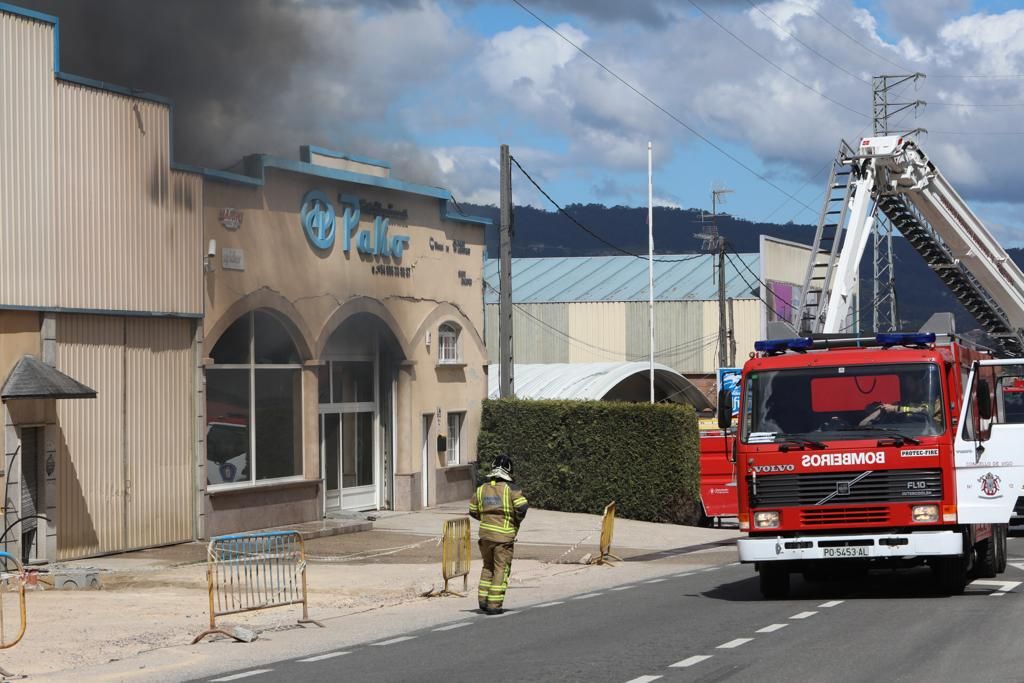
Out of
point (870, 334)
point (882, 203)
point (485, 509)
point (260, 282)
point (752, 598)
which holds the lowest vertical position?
point (752, 598)

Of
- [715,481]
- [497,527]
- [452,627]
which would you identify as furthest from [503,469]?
[715,481]

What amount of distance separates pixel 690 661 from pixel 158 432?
13.4m

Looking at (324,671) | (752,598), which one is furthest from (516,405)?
(324,671)

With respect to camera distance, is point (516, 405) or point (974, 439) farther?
point (516, 405)

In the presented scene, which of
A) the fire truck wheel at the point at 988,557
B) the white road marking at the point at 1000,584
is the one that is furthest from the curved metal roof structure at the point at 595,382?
the white road marking at the point at 1000,584

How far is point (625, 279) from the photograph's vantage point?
212 ft

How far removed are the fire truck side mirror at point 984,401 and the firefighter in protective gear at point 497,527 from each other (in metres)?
5.21

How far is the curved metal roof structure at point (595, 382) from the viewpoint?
3928cm

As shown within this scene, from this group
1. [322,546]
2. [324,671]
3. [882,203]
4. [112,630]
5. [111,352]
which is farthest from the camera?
[882,203]

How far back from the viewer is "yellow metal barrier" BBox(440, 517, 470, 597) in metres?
17.7

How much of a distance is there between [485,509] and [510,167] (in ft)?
54.5

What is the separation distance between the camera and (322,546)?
23.7 meters

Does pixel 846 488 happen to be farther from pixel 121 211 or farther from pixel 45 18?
pixel 45 18

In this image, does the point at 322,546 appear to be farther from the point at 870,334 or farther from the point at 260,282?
the point at 870,334
